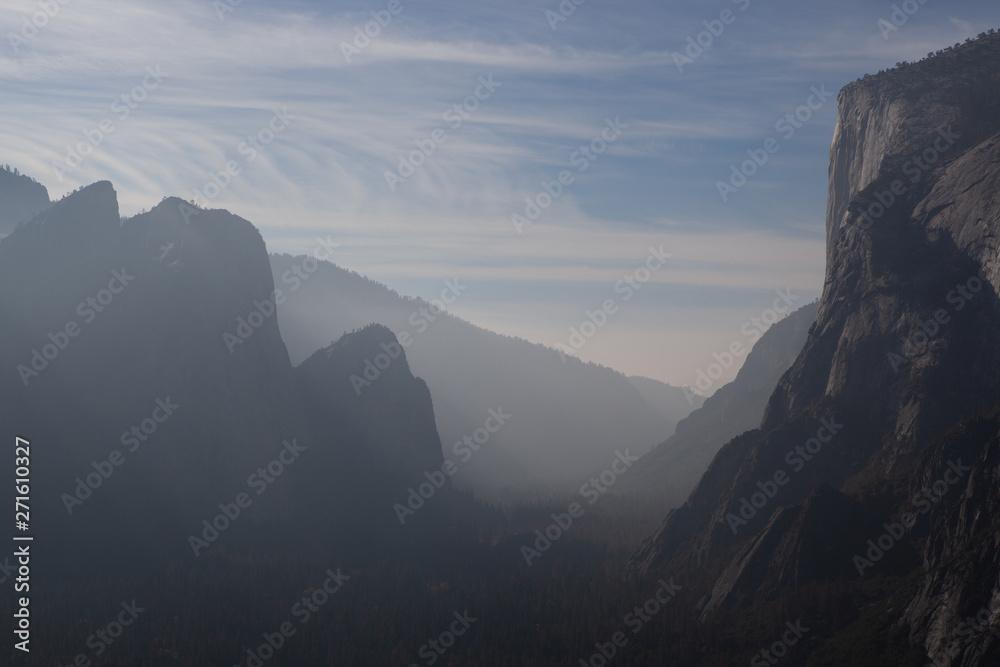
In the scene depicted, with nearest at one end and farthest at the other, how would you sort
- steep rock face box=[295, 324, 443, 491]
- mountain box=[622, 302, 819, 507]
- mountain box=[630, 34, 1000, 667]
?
mountain box=[630, 34, 1000, 667], steep rock face box=[295, 324, 443, 491], mountain box=[622, 302, 819, 507]

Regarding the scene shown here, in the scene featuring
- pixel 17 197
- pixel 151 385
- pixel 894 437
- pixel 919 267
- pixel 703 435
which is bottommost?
pixel 17 197

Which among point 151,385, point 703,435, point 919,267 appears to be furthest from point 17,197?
point 919,267

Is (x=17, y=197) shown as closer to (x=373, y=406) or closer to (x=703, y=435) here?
(x=373, y=406)

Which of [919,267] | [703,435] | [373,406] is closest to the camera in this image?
[919,267]

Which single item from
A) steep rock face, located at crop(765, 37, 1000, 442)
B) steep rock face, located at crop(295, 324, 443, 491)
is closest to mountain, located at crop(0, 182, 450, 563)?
steep rock face, located at crop(295, 324, 443, 491)

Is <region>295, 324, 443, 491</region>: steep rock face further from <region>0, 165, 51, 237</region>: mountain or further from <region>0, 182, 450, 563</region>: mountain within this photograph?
<region>0, 165, 51, 237</region>: mountain

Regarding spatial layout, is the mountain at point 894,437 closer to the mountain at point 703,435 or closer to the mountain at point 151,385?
the mountain at point 151,385

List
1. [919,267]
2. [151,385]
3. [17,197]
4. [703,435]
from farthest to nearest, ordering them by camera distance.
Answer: [703,435]
[17,197]
[151,385]
[919,267]
